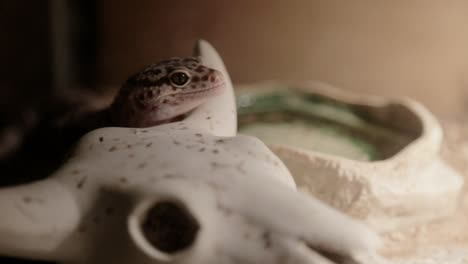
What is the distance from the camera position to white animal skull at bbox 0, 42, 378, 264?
0.67 metres

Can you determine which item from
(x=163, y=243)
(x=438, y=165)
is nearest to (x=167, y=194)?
(x=163, y=243)

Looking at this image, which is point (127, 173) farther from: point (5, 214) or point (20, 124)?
point (20, 124)

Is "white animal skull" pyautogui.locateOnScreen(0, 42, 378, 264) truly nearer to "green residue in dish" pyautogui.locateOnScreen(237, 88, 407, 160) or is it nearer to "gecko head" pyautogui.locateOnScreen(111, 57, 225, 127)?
"gecko head" pyautogui.locateOnScreen(111, 57, 225, 127)

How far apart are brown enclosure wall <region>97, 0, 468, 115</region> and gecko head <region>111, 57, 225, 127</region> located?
2.73ft

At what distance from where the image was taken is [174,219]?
2.23 feet

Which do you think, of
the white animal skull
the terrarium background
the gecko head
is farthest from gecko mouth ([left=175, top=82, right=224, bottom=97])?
the terrarium background

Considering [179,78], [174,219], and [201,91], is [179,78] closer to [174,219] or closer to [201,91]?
[201,91]

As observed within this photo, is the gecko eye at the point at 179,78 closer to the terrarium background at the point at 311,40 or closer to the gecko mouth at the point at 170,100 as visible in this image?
the gecko mouth at the point at 170,100

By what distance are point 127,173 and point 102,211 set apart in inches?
2.1

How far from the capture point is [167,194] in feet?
2.18

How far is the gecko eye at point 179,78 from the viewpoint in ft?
3.56

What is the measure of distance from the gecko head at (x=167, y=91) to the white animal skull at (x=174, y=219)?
12.6 inches

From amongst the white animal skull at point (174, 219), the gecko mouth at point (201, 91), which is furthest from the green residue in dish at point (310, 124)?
the white animal skull at point (174, 219)

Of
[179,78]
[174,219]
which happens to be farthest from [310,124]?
[174,219]
